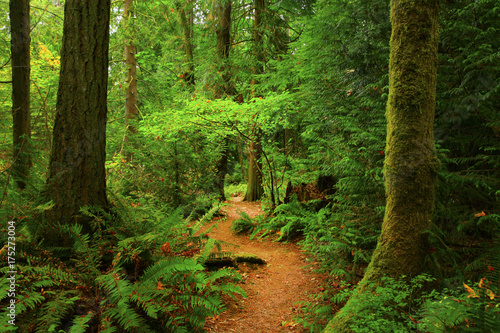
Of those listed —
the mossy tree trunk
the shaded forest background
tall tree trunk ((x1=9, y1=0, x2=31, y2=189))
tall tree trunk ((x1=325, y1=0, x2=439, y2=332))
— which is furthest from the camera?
the mossy tree trunk

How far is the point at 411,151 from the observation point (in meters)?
3.49

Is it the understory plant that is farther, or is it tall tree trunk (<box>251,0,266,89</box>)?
tall tree trunk (<box>251,0,266,89</box>)

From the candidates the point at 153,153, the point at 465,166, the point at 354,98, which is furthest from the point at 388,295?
the point at 153,153

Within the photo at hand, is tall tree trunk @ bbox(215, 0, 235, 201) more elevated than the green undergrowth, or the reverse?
tall tree trunk @ bbox(215, 0, 235, 201)

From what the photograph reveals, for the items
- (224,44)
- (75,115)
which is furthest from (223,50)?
(75,115)

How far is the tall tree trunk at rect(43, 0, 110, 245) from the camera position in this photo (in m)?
3.78

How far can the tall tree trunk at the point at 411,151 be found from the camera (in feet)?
11.3

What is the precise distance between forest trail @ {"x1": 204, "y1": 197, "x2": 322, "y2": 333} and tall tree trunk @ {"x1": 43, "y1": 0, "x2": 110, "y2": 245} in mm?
2133

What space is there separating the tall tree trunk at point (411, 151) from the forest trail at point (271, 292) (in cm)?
140

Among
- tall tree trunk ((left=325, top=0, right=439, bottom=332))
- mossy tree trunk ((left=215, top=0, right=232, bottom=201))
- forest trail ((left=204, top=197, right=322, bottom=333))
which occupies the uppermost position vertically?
mossy tree trunk ((left=215, top=0, right=232, bottom=201))

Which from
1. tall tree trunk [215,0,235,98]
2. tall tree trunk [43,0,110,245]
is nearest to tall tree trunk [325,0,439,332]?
tall tree trunk [43,0,110,245]

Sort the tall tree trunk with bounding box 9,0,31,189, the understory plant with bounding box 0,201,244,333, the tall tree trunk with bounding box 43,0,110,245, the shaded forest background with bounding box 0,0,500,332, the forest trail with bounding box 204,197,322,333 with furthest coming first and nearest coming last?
the tall tree trunk with bounding box 9,0,31,189 → the forest trail with bounding box 204,197,322,333 → the tall tree trunk with bounding box 43,0,110,245 → the shaded forest background with bounding box 0,0,500,332 → the understory plant with bounding box 0,201,244,333

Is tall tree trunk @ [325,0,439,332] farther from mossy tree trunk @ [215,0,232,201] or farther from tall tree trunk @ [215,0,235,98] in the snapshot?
tall tree trunk @ [215,0,235,98]

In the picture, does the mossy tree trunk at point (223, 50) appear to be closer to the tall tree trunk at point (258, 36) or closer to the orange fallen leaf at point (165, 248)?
the tall tree trunk at point (258, 36)
